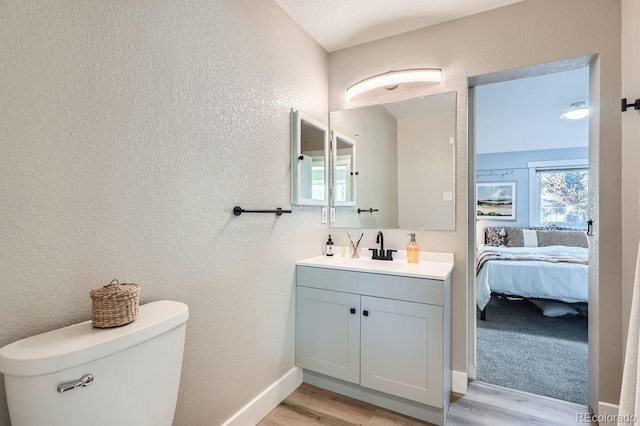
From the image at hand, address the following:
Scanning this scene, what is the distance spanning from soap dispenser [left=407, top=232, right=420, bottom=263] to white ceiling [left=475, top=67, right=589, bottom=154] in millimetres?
1839

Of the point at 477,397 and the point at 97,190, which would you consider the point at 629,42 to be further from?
the point at 97,190

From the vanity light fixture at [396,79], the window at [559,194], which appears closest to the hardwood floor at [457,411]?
the vanity light fixture at [396,79]

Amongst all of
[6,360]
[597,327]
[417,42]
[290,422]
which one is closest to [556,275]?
[597,327]

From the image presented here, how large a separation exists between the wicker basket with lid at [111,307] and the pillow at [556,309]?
13.2 feet

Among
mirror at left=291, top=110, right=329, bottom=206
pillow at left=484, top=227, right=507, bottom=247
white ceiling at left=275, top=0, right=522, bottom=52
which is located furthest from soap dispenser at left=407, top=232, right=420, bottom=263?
pillow at left=484, top=227, right=507, bottom=247

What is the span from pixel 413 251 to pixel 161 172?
158 centimetres

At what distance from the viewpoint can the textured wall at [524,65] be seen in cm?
159

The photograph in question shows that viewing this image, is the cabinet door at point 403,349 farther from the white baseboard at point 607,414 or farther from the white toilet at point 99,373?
the white toilet at point 99,373

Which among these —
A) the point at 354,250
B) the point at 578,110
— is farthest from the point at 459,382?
the point at 578,110

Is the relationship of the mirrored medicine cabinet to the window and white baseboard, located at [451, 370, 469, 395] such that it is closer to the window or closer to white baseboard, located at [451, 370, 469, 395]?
white baseboard, located at [451, 370, 469, 395]

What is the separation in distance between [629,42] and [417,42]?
3.61ft

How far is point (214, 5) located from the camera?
142cm

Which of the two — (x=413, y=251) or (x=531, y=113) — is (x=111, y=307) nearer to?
(x=413, y=251)

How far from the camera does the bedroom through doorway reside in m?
2.30
